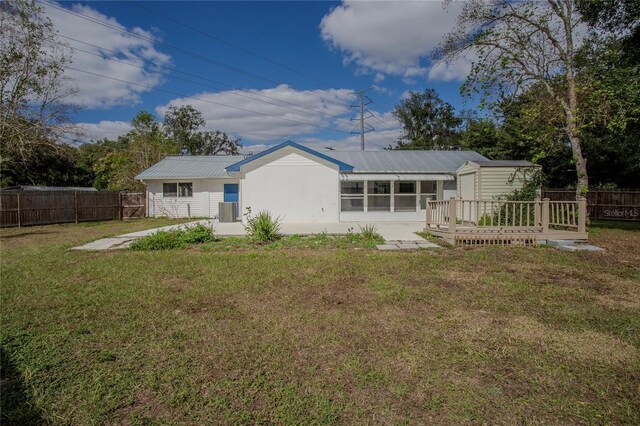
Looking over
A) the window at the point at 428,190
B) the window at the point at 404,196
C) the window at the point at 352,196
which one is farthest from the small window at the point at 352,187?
the window at the point at 428,190

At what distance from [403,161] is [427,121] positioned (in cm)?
2426

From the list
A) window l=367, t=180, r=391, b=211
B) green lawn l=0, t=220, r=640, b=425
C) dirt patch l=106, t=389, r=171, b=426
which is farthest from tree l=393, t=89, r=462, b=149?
dirt patch l=106, t=389, r=171, b=426

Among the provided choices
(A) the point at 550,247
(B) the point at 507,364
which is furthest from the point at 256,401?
(A) the point at 550,247

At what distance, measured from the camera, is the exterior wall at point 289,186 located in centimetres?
1416

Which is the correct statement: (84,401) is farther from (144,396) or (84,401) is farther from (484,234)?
(484,234)

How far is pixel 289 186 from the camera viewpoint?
46.6 feet

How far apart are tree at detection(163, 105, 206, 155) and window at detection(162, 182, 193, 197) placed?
20334mm

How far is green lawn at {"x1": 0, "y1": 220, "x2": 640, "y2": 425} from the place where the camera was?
233cm

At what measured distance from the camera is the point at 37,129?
1404cm

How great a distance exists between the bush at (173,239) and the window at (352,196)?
275 inches

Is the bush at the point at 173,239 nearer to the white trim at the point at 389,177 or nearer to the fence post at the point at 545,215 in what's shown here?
the white trim at the point at 389,177

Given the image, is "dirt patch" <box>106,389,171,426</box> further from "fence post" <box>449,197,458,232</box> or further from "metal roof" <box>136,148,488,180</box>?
"metal roof" <box>136,148,488,180</box>

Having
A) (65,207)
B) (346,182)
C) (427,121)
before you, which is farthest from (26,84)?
(427,121)

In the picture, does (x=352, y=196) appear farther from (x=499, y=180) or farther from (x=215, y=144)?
(x=215, y=144)
